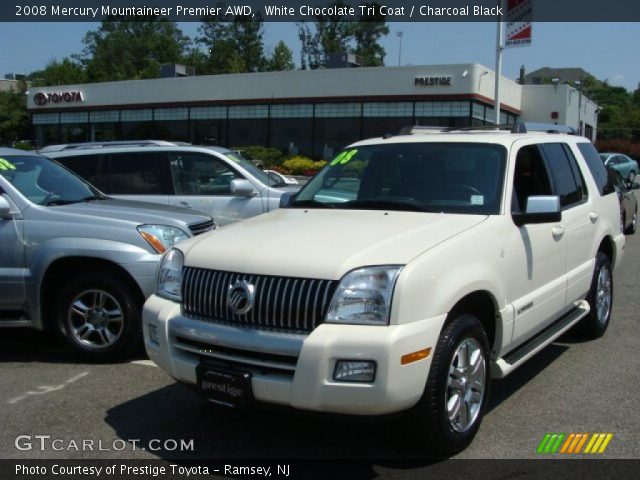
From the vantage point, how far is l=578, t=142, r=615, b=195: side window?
6527 millimetres

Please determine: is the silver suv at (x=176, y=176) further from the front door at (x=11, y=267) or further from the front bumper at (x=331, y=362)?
the front bumper at (x=331, y=362)

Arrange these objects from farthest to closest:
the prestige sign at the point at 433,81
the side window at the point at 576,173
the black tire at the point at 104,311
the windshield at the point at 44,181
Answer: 1. the prestige sign at the point at 433,81
2. the windshield at the point at 44,181
3. the side window at the point at 576,173
4. the black tire at the point at 104,311

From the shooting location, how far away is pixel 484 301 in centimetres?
429

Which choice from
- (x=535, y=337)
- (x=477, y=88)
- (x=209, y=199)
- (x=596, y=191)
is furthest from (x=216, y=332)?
(x=477, y=88)

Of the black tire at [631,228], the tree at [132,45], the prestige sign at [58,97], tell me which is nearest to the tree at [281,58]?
the tree at [132,45]

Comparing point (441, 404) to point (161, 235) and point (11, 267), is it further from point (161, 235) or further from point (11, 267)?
point (11, 267)

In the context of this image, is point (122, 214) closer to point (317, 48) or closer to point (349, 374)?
point (349, 374)

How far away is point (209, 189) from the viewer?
9.00 metres

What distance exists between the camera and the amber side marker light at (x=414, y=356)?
11.3ft

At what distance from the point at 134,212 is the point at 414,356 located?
140 inches

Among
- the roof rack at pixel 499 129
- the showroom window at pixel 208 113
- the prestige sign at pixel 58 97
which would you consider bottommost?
the roof rack at pixel 499 129

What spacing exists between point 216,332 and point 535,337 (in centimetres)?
251

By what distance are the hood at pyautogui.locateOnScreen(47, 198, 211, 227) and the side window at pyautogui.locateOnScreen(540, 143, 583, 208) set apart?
3.12 meters

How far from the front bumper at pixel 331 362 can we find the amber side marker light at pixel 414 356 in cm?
2
